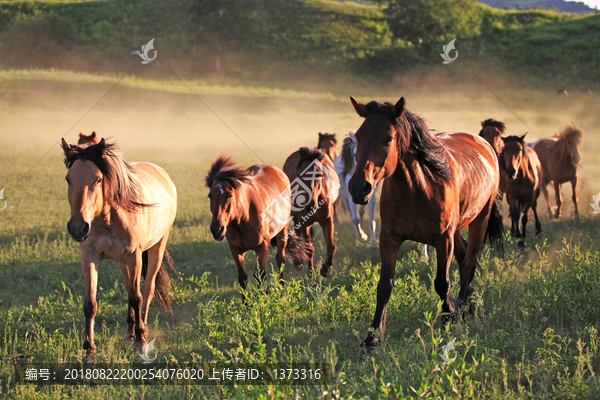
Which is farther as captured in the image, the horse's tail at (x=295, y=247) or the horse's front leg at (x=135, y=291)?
the horse's tail at (x=295, y=247)

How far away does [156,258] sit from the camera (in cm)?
614

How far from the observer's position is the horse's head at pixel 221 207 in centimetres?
557

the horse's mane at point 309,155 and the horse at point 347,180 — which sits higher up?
the horse's mane at point 309,155

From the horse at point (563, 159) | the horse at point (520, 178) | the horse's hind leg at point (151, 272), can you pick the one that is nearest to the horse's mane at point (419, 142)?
the horse's hind leg at point (151, 272)

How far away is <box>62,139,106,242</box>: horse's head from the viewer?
4148 millimetres

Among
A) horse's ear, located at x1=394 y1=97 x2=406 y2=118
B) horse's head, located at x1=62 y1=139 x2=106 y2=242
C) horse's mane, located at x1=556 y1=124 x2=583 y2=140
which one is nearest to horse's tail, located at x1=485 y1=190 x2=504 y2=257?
horse's ear, located at x1=394 y1=97 x2=406 y2=118

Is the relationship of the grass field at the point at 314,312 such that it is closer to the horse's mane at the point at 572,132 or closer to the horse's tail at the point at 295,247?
the horse's tail at the point at 295,247

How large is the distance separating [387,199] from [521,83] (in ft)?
125

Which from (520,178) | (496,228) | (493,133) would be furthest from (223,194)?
(520,178)

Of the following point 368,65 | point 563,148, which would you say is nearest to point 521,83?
point 368,65

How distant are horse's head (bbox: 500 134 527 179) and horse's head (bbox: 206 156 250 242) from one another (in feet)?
16.9

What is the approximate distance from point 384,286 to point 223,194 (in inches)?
96.2

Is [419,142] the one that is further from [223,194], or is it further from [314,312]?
[223,194]

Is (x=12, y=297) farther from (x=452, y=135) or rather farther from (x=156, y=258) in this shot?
(x=452, y=135)
